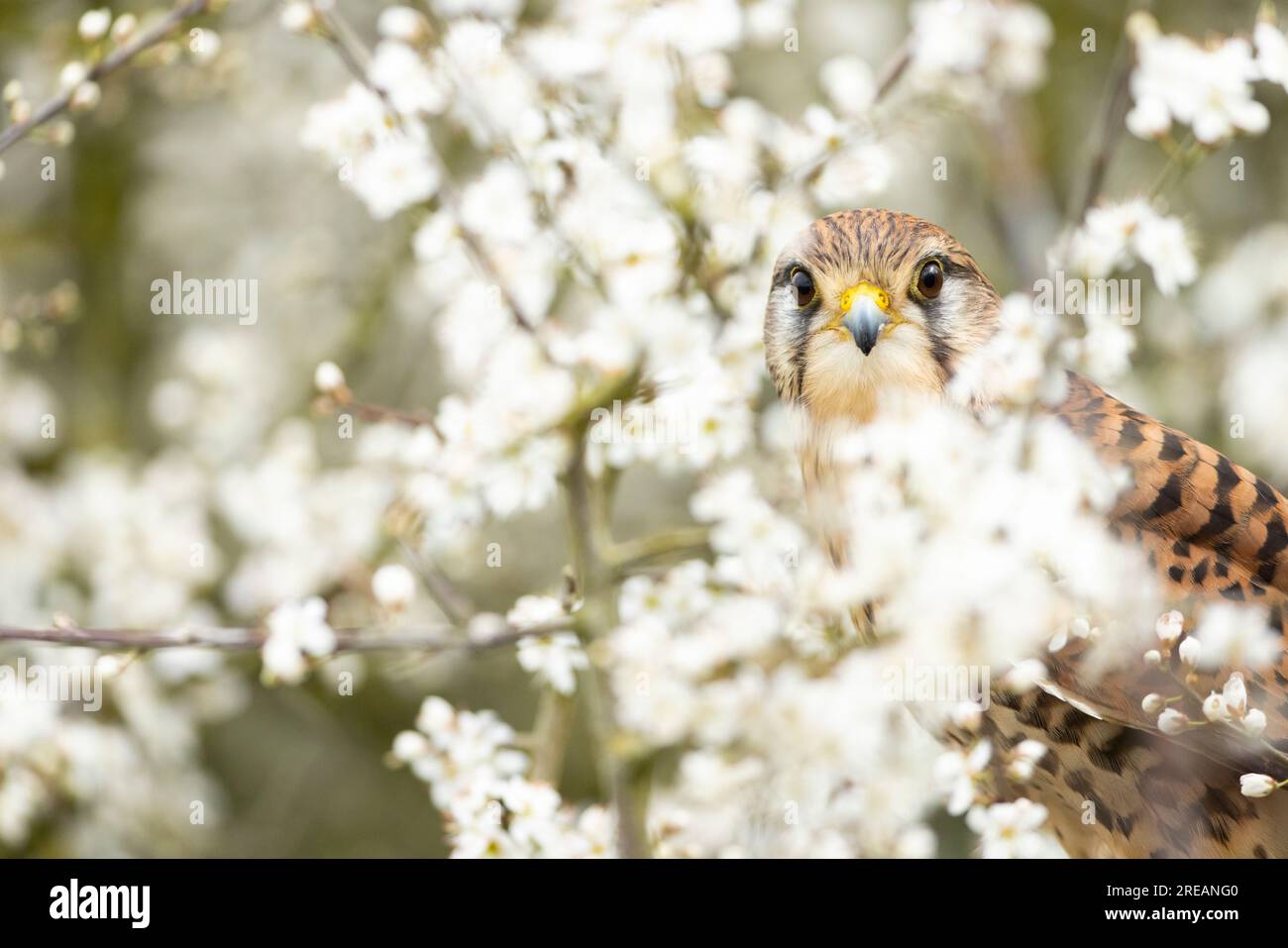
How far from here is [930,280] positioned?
91.2 inches

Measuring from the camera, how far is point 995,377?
6.78 ft

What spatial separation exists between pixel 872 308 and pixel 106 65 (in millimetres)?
1189

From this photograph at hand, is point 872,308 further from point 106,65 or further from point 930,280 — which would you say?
point 106,65

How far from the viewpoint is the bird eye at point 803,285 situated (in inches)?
89.7

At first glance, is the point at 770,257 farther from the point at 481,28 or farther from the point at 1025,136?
the point at 1025,136

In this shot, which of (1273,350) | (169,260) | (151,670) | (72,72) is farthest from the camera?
(169,260)

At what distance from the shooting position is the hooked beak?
2.16 m

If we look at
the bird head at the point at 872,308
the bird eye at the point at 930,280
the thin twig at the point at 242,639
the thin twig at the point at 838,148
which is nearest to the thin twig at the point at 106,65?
the thin twig at the point at 242,639

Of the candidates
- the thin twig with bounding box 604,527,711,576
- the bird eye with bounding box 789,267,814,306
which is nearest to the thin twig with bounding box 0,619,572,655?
the thin twig with bounding box 604,527,711,576

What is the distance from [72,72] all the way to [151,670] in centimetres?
173

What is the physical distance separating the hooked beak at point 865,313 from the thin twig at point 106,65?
3.47 feet

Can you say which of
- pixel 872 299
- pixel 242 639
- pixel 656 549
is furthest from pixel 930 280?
pixel 242 639
